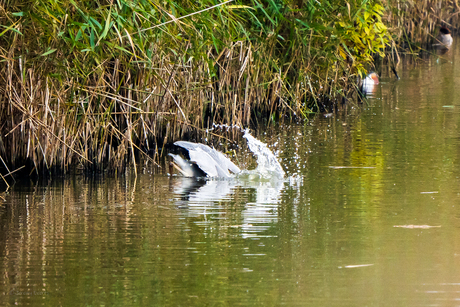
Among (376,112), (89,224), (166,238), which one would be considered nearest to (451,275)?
(166,238)

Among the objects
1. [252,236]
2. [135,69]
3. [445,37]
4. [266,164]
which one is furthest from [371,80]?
[252,236]

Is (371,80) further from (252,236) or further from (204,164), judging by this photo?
(252,236)

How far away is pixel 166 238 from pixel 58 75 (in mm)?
1499

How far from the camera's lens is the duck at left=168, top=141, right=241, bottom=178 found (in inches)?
208

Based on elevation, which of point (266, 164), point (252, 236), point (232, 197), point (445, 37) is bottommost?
point (252, 236)

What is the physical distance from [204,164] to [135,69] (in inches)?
32.0

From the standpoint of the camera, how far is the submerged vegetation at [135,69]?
439 cm

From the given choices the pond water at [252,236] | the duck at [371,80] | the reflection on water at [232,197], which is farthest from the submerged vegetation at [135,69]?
the duck at [371,80]

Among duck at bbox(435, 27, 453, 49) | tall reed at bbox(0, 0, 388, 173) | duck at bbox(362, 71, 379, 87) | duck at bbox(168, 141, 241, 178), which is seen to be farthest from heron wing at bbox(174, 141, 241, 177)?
duck at bbox(435, 27, 453, 49)

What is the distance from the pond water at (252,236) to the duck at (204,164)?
0.16 metres

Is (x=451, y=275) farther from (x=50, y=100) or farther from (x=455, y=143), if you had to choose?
(x=455, y=143)

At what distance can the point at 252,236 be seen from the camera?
3.57 meters

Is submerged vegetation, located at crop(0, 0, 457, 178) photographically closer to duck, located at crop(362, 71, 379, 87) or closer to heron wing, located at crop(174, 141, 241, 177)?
heron wing, located at crop(174, 141, 241, 177)

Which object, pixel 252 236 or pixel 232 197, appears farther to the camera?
pixel 232 197
